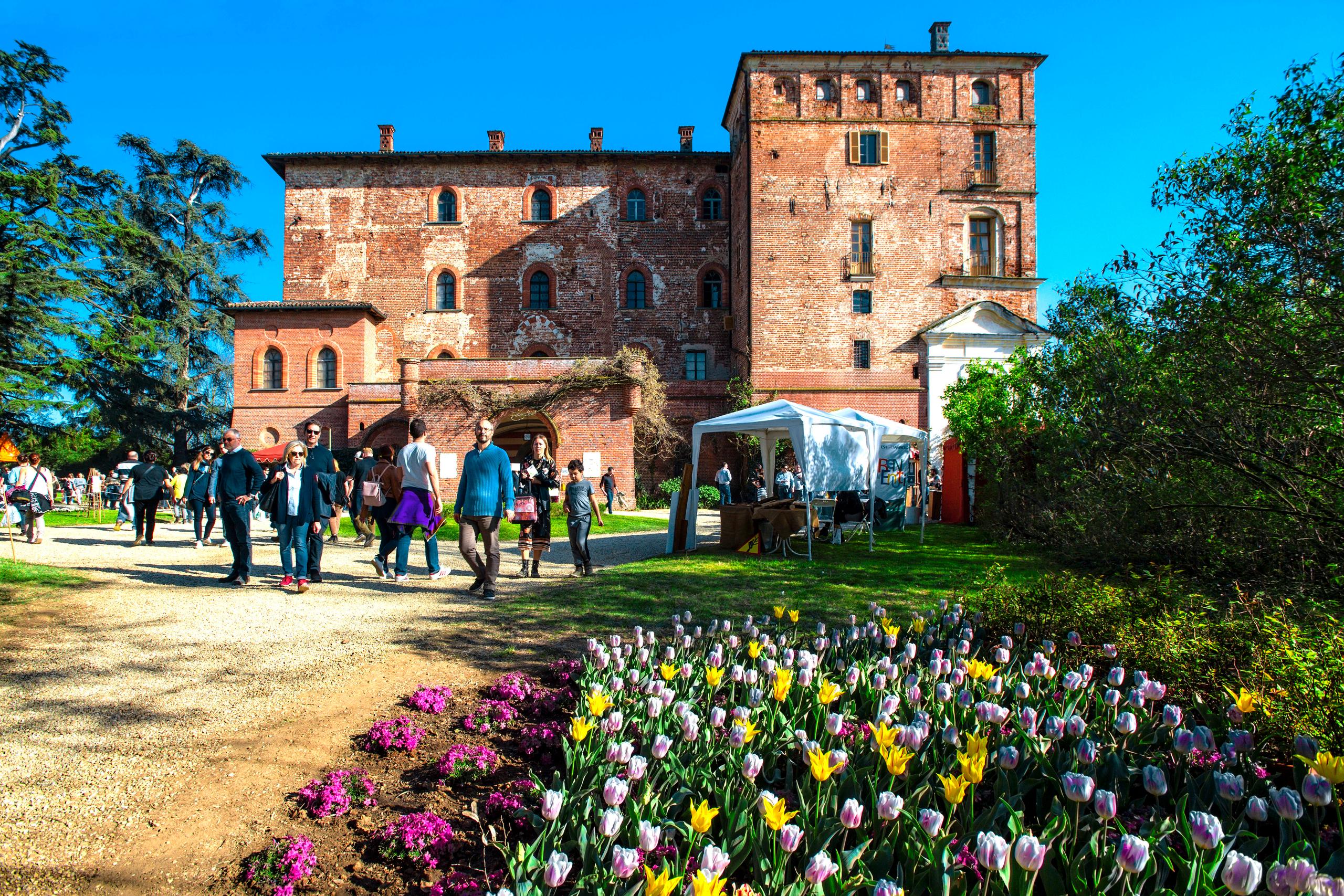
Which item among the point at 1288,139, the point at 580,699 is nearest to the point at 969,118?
the point at 1288,139

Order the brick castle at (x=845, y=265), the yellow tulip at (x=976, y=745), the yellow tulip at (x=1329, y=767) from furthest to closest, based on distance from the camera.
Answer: the brick castle at (x=845, y=265)
the yellow tulip at (x=976, y=745)
the yellow tulip at (x=1329, y=767)

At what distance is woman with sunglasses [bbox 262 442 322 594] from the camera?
7645 mm

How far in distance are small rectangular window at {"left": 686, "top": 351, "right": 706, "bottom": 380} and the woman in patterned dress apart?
23.4 m

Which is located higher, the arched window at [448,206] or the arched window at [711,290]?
the arched window at [448,206]

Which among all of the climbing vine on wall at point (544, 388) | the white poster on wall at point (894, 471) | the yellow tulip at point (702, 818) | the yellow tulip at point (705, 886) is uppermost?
the climbing vine on wall at point (544, 388)

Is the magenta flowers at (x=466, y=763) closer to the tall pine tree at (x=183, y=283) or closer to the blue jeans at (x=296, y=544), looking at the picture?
the blue jeans at (x=296, y=544)

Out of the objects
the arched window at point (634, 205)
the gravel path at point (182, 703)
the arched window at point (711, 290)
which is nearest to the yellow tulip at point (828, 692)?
the gravel path at point (182, 703)

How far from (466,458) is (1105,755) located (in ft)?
20.5

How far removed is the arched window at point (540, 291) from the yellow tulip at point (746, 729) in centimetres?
3255

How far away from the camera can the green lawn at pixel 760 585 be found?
663cm

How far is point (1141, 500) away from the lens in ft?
20.3

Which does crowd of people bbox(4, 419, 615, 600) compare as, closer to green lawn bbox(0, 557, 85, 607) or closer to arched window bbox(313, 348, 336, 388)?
green lawn bbox(0, 557, 85, 607)

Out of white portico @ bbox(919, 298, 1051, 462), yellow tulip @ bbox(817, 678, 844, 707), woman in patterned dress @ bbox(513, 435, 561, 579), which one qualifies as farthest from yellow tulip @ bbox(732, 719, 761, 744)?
white portico @ bbox(919, 298, 1051, 462)

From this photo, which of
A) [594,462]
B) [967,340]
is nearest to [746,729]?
[594,462]
